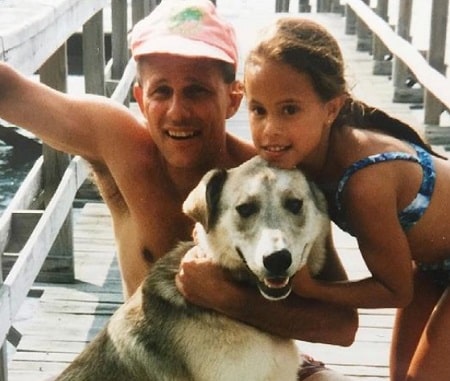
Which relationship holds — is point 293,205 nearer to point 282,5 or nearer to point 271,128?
point 271,128

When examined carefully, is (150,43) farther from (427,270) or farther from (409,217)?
(427,270)

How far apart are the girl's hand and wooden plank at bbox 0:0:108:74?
110cm

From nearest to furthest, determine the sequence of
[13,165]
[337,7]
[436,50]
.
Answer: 1. [436,50]
2. [13,165]
3. [337,7]

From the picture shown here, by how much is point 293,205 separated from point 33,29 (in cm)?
128

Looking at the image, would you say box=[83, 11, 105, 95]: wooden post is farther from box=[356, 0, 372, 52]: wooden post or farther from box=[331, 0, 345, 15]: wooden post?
box=[331, 0, 345, 15]: wooden post

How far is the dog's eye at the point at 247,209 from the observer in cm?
253

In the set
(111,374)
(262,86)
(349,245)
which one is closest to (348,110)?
(262,86)

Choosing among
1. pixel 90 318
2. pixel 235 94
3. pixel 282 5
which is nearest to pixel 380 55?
pixel 282 5

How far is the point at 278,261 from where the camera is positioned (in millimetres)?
2326

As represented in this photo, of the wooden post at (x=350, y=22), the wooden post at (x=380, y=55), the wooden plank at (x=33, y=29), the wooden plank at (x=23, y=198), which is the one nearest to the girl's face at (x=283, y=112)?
the wooden plank at (x=33, y=29)

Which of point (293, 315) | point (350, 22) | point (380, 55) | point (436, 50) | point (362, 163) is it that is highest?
point (362, 163)

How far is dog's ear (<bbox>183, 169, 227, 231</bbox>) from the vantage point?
101 inches

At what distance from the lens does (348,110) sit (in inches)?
111

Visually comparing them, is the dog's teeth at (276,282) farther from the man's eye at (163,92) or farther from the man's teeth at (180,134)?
the man's eye at (163,92)
